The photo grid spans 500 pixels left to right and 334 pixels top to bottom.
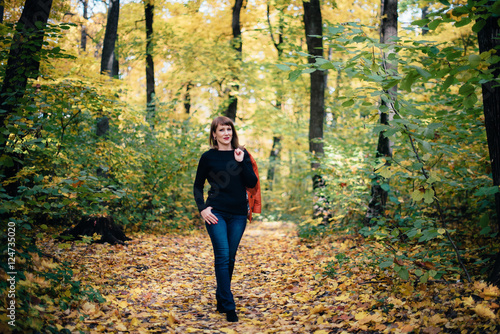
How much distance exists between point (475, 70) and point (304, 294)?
3.17 meters

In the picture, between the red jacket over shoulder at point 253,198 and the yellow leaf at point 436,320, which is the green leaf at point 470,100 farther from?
the red jacket over shoulder at point 253,198

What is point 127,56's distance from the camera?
14336 mm

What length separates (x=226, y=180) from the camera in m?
4.04

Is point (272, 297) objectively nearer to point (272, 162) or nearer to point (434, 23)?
point (434, 23)

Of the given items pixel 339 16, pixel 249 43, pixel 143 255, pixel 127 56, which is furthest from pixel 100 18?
pixel 143 255

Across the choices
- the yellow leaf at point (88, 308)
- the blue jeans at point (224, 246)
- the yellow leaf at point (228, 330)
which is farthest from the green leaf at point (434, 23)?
the yellow leaf at point (88, 308)

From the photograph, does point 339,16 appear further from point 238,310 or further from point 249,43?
point 238,310

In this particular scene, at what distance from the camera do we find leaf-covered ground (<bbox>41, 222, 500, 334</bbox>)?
123 inches

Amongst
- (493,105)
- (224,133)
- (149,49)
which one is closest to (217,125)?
(224,133)

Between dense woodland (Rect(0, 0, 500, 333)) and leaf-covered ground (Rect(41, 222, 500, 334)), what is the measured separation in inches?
4.5

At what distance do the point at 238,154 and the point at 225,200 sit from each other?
532 mm

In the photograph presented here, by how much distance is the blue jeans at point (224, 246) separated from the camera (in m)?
3.89

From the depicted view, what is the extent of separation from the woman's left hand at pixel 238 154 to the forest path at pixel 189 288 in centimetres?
173

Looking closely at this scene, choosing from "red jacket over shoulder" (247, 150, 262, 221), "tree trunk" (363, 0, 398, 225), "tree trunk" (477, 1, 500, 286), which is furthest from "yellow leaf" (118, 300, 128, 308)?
"tree trunk" (363, 0, 398, 225)
